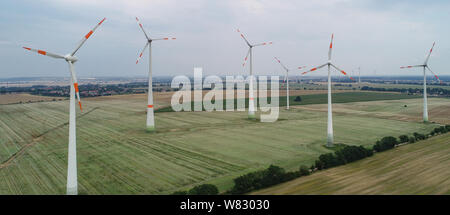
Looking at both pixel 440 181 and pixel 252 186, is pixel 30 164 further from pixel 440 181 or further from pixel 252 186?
pixel 440 181

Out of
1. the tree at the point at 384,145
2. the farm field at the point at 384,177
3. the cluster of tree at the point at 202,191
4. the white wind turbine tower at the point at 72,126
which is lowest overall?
the farm field at the point at 384,177

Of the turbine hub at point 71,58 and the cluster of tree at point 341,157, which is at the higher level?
the turbine hub at point 71,58

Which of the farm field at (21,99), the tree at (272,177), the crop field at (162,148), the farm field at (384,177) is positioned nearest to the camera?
the farm field at (384,177)

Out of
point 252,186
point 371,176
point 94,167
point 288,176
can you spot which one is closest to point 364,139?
point 371,176

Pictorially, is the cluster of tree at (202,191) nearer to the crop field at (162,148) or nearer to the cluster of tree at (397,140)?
the crop field at (162,148)

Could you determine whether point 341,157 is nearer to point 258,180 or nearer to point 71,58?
point 258,180

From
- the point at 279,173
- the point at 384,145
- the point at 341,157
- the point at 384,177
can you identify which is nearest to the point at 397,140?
the point at 384,145

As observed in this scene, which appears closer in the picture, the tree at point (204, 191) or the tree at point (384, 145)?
the tree at point (204, 191)

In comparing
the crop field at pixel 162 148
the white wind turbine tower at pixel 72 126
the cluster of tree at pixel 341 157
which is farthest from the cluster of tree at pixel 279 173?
the white wind turbine tower at pixel 72 126
